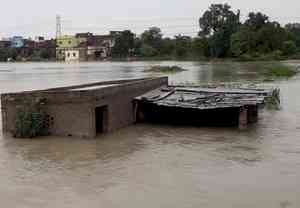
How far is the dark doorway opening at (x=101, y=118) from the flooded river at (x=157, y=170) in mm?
416

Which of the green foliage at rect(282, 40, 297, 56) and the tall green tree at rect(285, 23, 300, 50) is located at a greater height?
the tall green tree at rect(285, 23, 300, 50)

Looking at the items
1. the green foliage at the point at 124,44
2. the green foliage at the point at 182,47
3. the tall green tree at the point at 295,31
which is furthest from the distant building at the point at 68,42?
the tall green tree at the point at 295,31

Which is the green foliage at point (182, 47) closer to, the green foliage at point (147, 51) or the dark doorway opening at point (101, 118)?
the green foliage at point (147, 51)

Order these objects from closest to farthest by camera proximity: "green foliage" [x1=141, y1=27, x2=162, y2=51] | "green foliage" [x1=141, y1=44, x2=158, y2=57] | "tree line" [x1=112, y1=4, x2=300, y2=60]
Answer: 1. "tree line" [x1=112, y1=4, x2=300, y2=60]
2. "green foliage" [x1=141, y1=44, x2=158, y2=57]
3. "green foliage" [x1=141, y1=27, x2=162, y2=51]

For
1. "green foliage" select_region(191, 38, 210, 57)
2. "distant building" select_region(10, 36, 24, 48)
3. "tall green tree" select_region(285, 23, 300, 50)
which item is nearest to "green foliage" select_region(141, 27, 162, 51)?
"green foliage" select_region(191, 38, 210, 57)

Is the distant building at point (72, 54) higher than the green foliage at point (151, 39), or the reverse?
the green foliage at point (151, 39)

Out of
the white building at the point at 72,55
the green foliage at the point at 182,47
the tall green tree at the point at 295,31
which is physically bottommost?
the white building at the point at 72,55

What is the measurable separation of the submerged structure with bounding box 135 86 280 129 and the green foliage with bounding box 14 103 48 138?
11.2 feet

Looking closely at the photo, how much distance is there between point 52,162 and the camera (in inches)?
409

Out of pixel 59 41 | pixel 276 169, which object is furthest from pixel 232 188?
pixel 59 41

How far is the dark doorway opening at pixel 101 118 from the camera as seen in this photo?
13671 millimetres

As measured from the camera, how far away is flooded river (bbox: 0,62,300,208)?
25.7 feet

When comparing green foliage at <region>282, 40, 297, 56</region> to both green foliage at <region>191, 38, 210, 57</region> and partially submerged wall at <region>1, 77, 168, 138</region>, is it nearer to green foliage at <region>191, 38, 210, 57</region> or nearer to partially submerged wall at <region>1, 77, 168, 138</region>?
green foliage at <region>191, 38, 210, 57</region>

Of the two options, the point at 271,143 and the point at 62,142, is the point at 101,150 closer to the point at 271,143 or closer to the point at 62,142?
the point at 62,142
